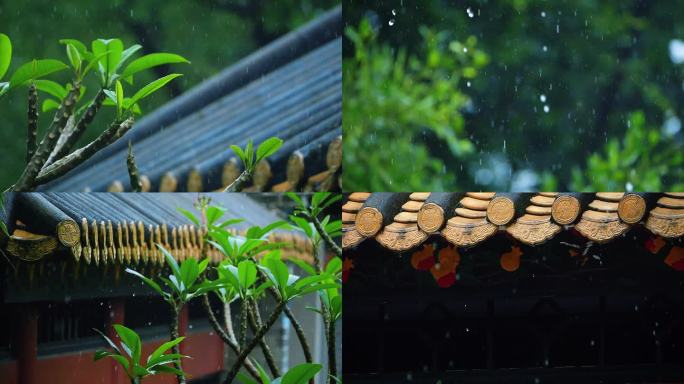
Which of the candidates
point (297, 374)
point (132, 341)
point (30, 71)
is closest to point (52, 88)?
point (30, 71)

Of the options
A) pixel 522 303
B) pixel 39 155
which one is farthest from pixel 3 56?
pixel 522 303

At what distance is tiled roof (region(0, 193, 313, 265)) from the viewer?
2.61 m

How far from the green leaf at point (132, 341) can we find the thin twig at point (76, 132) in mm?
565

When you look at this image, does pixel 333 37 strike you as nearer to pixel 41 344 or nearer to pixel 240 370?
pixel 240 370

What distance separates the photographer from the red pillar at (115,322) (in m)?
2.75

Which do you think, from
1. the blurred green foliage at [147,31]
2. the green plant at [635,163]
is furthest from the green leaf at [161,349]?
the green plant at [635,163]

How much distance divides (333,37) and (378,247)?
2.44 feet

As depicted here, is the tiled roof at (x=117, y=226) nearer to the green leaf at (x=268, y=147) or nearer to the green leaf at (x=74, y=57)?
the green leaf at (x=268, y=147)

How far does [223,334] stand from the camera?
274cm

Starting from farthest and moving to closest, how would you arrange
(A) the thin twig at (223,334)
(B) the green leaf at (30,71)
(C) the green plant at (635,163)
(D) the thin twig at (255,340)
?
(C) the green plant at (635,163) → (A) the thin twig at (223,334) → (D) the thin twig at (255,340) → (B) the green leaf at (30,71)

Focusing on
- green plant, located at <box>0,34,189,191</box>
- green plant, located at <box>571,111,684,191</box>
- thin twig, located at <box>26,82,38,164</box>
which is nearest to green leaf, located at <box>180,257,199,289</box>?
green plant, located at <box>0,34,189,191</box>

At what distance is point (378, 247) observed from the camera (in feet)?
9.68

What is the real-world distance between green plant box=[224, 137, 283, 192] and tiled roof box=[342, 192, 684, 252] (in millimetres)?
367

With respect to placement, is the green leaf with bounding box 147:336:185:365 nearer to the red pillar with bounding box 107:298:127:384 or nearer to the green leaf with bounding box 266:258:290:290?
the red pillar with bounding box 107:298:127:384
